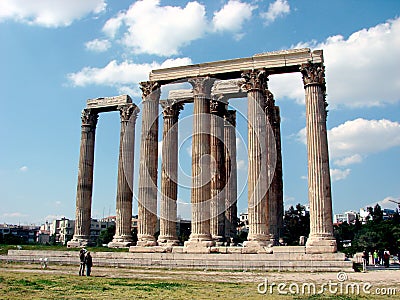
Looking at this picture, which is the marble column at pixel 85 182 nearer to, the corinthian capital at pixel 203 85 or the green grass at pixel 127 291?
the corinthian capital at pixel 203 85

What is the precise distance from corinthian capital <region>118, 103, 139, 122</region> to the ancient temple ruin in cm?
11

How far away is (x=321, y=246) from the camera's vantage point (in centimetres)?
3178

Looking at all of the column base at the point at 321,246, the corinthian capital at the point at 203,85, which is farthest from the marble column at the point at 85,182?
the column base at the point at 321,246

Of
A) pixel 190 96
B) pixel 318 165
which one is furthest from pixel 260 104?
pixel 190 96

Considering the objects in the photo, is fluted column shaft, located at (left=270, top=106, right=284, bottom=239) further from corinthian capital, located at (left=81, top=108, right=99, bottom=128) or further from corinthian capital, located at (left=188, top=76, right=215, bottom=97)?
corinthian capital, located at (left=81, top=108, right=99, bottom=128)

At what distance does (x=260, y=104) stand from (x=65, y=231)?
126 meters

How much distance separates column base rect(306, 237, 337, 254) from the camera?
103 feet

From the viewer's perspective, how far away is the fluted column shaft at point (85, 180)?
4909 centimetres

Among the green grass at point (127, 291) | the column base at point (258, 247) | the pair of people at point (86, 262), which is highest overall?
the column base at point (258, 247)

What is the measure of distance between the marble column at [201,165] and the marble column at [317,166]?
8741mm

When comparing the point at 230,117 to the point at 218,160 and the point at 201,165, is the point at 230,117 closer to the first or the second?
the point at 218,160

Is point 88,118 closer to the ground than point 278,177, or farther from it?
farther from it

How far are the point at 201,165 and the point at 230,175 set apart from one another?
23.0ft

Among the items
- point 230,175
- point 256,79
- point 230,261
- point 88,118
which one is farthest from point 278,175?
point 88,118
